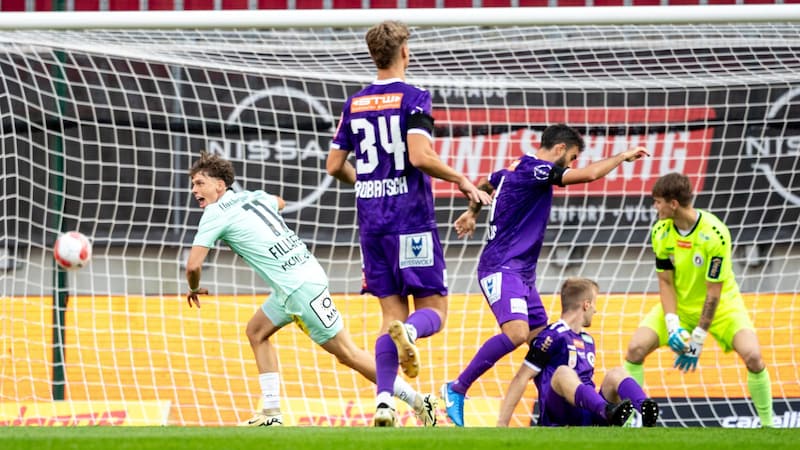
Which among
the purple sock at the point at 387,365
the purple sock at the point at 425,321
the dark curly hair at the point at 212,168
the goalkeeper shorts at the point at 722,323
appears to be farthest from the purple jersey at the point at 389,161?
the goalkeeper shorts at the point at 722,323

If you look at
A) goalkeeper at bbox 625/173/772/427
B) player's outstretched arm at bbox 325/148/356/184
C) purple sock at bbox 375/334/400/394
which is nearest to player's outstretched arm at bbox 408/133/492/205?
player's outstretched arm at bbox 325/148/356/184

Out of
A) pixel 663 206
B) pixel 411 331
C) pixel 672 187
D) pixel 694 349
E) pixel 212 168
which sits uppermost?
pixel 212 168

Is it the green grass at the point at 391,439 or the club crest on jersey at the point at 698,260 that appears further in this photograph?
the club crest on jersey at the point at 698,260

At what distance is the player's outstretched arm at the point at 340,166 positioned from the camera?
19.1 feet

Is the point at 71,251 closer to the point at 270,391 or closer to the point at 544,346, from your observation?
the point at 270,391

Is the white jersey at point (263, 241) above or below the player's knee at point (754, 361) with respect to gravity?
above

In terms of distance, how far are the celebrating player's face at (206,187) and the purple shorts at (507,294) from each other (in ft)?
4.70

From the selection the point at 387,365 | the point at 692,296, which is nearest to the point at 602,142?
the point at 692,296

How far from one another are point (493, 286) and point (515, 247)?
0.78 ft

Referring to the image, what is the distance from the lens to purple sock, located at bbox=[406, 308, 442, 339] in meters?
5.43

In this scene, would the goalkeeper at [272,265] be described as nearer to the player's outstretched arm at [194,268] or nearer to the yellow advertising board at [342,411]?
the player's outstretched arm at [194,268]

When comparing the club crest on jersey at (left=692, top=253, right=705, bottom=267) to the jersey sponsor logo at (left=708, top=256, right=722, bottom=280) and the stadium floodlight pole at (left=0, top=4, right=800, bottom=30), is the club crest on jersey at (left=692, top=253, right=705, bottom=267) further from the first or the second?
the stadium floodlight pole at (left=0, top=4, right=800, bottom=30)

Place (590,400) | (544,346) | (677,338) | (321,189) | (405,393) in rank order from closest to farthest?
1. (405,393)
2. (590,400)
3. (544,346)
4. (677,338)
5. (321,189)

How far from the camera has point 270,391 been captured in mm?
6406
